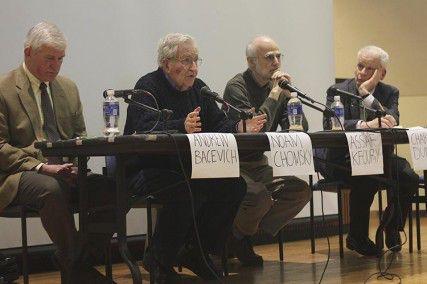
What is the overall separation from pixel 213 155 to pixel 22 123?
3.34 feet

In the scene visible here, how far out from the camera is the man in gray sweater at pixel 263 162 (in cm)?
427

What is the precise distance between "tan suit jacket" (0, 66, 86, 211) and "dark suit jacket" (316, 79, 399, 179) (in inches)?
54.3

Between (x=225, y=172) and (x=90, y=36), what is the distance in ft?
6.35

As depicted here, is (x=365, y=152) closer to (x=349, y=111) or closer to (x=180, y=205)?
(x=180, y=205)

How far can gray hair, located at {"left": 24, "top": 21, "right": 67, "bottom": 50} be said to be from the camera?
359 centimetres

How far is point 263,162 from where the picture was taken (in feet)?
14.7

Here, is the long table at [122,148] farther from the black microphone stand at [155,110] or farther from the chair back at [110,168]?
the chair back at [110,168]

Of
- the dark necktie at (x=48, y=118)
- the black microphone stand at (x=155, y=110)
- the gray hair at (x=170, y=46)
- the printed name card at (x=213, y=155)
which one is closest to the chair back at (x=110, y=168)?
the dark necktie at (x=48, y=118)

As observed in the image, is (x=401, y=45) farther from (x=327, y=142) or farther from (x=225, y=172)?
(x=225, y=172)

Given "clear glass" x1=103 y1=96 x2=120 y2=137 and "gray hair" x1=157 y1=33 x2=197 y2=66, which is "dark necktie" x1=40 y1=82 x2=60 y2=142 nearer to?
"clear glass" x1=103 y1=96 x2=120 y2=137

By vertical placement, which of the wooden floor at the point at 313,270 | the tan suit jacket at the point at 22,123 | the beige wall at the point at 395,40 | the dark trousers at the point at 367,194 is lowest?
the wooden floor at the point at 313,270

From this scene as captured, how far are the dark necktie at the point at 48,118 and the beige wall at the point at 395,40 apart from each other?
417 cm

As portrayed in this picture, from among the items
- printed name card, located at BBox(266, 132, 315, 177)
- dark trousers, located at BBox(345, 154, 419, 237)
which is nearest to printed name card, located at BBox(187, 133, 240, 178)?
printed name card, located at BBox(266, 132, 315, 177)

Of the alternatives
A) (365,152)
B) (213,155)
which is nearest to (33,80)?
(213,155)
